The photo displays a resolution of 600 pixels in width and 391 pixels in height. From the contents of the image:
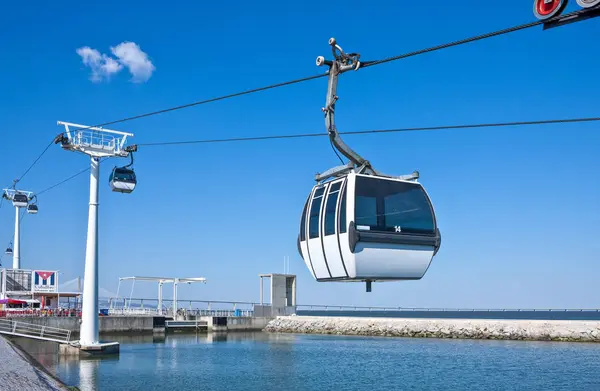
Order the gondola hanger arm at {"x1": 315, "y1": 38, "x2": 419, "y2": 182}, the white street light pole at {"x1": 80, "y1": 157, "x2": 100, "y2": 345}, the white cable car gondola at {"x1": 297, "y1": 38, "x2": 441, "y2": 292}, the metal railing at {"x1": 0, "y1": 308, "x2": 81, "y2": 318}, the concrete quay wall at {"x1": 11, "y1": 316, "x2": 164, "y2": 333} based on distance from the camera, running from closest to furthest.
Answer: the gondola hanger arm at {"x1": 315, "y1": 38, "x2": 419, "y2": 182}, the white cable car gondola at {"x1": 297, "y1": 38, "x2": 441, "y2": 292}, the white street light pole at {"x1": 80, "y1": 157, "x2": 100, "y2": 345}, the metal railing at {"x1": 0, "y1": 308, "x2": 81, "y2": 318}, the concrete quay wall at {"x1": 11, "y1": 316, "x2": 164, "y2": 333}

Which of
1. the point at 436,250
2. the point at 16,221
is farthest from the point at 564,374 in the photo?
the point at 16,221

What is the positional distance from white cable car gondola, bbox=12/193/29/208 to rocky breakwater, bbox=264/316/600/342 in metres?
26.0

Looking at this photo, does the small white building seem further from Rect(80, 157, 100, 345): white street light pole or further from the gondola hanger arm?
the gondola hanger arm

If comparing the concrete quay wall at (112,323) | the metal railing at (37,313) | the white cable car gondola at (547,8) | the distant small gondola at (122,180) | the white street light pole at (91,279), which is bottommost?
the concrete quay wall at (112,323)

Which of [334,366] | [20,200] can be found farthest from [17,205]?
[334,366]

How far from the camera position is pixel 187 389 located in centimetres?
2434

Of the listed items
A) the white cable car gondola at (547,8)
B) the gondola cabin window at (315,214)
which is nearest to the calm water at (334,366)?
the gondola cabin window at (315,214)

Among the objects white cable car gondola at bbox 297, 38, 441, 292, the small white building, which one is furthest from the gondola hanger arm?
the small white building

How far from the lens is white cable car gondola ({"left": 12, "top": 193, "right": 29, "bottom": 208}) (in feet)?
179

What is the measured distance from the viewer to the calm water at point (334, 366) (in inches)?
1012

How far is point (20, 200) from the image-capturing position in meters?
54.8

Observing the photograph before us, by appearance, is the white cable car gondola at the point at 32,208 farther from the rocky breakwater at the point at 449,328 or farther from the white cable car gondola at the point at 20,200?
the rocky breakwater at the point at 449,328

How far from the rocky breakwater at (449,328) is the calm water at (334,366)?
2712mm

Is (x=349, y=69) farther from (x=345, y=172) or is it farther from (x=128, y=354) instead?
(x=128, y=354)
